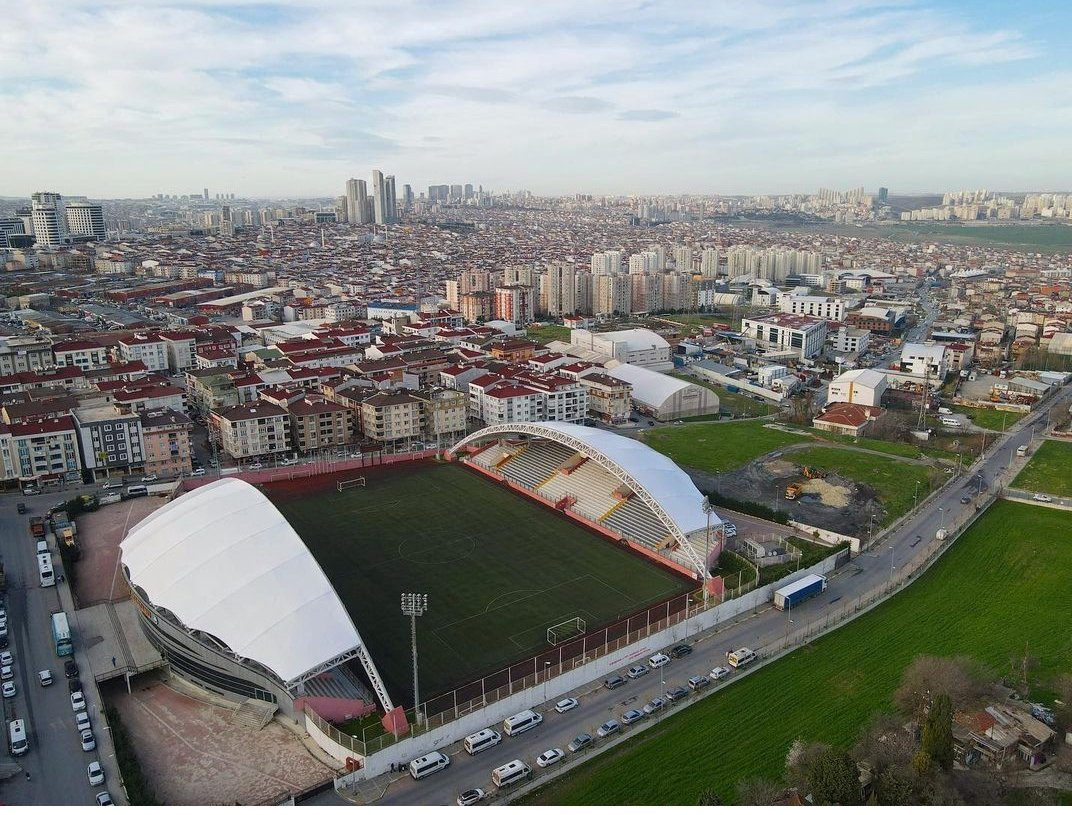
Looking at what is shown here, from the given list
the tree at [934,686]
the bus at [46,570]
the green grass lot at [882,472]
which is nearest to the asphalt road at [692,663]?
the green grass lot at [882,472]

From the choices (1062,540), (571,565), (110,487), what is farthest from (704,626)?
(110,487)

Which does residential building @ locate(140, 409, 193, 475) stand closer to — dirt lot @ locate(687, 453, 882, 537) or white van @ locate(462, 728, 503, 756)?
white van @ locate(462, 728, 503, 756)

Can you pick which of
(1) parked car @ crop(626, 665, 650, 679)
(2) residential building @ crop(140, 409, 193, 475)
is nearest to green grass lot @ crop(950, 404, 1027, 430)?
(1) parked car @ crop(626, 665, 650, 679)

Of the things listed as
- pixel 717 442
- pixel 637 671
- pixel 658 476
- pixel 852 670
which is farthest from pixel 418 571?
pixel 717 442

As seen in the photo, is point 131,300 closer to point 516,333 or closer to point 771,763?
point 516,333

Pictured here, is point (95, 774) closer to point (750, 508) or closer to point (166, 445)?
point (166, 445)

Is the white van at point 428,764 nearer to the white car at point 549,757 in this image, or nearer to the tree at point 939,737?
the white car at point 549,757

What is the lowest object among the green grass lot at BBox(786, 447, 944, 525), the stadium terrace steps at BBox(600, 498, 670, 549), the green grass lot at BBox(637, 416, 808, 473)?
the green grass lot at BBox(786, 447, 944, 525)
